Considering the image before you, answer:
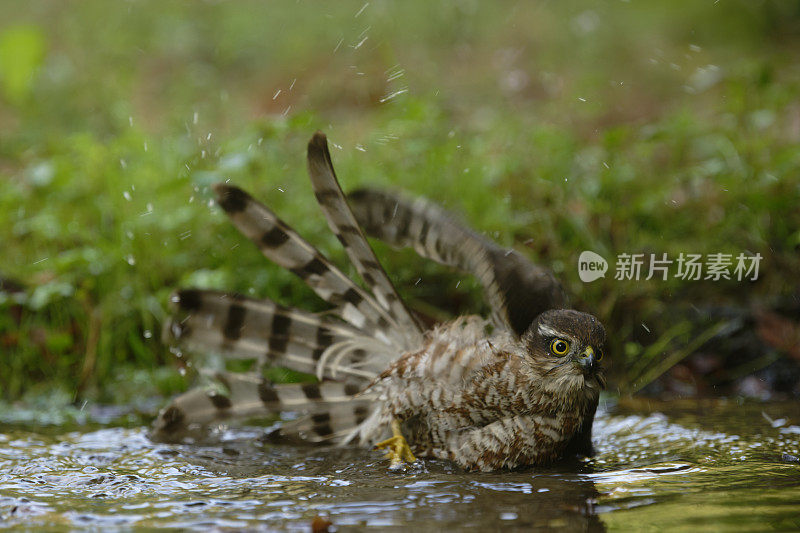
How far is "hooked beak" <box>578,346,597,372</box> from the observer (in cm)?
316

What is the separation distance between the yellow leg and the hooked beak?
29.6 inches

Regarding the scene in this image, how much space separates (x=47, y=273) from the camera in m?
4.84

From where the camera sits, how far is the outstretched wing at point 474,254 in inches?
135

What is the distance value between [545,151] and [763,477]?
3270 mm

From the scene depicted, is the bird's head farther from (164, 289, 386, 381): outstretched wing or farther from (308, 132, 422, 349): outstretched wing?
(164, 289, 386, 381): outstretched wing

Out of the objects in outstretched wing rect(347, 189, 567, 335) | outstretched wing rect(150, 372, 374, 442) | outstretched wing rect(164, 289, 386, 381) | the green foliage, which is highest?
the green foliage

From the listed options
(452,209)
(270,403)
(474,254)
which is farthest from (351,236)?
(452,209)

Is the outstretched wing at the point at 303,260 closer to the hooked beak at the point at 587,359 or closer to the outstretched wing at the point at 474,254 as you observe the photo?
the outstretched wing at the point at 474,254

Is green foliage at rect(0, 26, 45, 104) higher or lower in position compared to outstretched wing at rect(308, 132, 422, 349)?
higher

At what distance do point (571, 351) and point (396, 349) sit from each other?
0.81 metres

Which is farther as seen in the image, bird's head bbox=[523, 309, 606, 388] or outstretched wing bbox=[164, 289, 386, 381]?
outstretched wing bbox=[164, 289, 386, 381]

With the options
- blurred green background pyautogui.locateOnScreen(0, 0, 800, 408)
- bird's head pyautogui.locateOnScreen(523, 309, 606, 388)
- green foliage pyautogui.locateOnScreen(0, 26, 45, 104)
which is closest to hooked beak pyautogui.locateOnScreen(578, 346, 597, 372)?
bird's head pyautogui.locateOnScreen(523, 309, 606, 388)

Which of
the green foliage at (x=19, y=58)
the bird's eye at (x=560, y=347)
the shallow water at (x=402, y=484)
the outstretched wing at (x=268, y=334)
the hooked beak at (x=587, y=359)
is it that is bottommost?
the shallow water at (x=402, y=484)

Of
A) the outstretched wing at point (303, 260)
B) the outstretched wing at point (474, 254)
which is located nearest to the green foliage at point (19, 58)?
the outstretched wing at point (303, 260)
